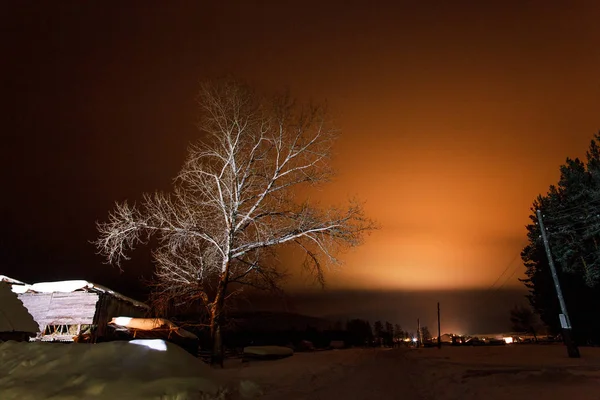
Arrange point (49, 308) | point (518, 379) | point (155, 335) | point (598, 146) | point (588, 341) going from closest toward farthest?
1. point (518, 379)
2. point (49, 308)
3. point (155, 335)
4. point (598, 146)
5. point (588, 341)

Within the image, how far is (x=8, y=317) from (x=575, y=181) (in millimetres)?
42069

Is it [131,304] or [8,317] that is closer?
[8,317]

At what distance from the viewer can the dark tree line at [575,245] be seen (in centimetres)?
3048

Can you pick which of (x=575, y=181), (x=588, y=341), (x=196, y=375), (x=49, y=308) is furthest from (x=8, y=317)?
(x=588, y=341)

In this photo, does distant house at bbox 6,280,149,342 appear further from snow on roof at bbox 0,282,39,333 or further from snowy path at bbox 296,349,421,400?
snowy path at bbox 296,349,421,400

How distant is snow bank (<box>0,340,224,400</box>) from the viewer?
6.57 m

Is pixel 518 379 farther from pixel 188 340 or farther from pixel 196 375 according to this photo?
pixel 188 340

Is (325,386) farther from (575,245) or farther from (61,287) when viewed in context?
(575,245)

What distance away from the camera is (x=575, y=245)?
32.3 meters

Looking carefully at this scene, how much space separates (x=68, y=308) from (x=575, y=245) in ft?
129

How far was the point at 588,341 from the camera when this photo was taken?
42656 millimetres

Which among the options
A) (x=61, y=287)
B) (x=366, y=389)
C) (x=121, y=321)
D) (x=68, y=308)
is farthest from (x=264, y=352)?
(x=366, y=389)

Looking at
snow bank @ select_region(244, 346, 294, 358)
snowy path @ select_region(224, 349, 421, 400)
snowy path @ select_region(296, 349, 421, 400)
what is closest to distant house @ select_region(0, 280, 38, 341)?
snowy path @ select_region(224, 349, 421, 400)

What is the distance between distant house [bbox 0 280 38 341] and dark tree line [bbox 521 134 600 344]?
30.5m
